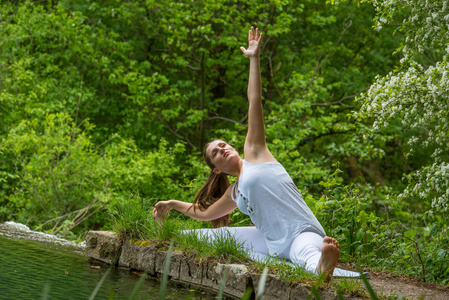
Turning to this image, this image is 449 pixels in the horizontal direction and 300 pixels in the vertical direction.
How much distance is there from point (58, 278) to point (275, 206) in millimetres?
1549

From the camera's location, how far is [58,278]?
3.62 m

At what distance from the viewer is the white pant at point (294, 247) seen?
3.42m

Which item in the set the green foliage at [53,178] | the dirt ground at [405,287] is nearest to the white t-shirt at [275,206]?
the dirt ground at [405,287]

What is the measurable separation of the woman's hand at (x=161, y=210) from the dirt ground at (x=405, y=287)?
1572 millimetres

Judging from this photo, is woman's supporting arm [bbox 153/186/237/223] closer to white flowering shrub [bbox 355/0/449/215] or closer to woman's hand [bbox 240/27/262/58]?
woman's hand [bbox 240/27/262/58]

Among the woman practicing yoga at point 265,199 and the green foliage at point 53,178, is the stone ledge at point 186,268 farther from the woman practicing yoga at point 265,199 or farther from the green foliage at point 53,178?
the green foliage at point 53,178

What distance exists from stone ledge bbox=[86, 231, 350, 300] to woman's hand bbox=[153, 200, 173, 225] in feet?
0.85

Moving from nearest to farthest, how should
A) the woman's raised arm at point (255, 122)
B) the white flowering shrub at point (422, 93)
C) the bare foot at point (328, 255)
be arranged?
the bare foot at point (328, 255) → the woman's raised arm at point (255, 122) → the white flowering shrub at point (422, 93)

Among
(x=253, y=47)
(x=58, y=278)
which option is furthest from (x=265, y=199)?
(x=58, y=278)

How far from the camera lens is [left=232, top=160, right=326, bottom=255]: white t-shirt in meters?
3.81

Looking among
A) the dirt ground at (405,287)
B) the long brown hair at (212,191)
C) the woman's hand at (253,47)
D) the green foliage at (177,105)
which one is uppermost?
the green foliage at (177,105)

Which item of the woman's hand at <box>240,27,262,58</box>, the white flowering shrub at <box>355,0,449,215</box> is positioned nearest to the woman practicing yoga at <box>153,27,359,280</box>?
the woman's hand at <box>240,27,262,58</box>

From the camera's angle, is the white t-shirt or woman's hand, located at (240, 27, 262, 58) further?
woman's hand, located at (240, 27, 262, 58)

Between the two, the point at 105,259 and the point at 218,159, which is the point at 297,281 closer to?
the point at 218,159
